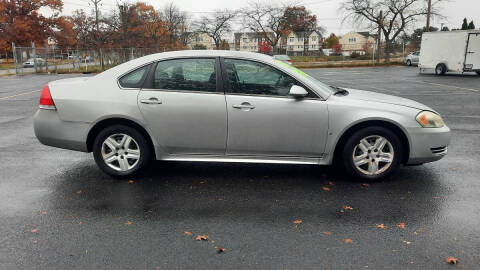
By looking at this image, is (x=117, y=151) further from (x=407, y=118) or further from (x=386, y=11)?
(x=386, y=11)

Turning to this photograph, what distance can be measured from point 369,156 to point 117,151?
3100mm

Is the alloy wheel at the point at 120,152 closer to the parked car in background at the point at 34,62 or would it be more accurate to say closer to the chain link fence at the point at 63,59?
the chain link fence at the point at 63,59

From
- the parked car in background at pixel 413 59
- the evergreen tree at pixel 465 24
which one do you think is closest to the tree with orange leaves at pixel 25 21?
the parked car in background at pixel 413 59

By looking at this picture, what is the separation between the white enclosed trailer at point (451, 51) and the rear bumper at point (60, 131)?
980 inches

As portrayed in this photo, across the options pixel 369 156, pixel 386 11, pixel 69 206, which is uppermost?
pixel 386 11

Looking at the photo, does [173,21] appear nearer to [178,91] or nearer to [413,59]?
[413,59]

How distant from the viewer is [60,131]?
16.6 ft

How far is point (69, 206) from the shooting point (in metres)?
4.29

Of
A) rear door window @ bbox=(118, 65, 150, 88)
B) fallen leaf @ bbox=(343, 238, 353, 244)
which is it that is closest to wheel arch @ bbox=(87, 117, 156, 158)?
rear door window @ bbox=(118, 65, 150, 88)

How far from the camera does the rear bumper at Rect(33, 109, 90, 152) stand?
5004mm

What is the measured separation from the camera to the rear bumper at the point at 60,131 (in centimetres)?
500

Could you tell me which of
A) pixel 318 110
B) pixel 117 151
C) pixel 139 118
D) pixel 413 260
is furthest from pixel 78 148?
pixel 413 260

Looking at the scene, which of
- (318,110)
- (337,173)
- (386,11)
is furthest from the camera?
(386,11)

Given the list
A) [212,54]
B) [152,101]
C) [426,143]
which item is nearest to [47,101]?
[152,101]
